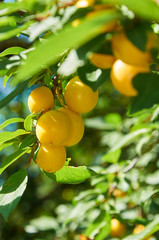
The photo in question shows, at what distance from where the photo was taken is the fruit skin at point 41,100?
2.69ft

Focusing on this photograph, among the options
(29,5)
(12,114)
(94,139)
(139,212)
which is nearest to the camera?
(29,5)

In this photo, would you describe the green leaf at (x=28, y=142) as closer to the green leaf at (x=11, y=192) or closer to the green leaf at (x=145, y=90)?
the green leaf at (x=11, y=192)

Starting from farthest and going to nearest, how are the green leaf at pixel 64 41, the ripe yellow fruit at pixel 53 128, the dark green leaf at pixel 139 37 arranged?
the ripe yellow fruit at pixel 53 128 → the dark green leaf at pixel 139 37 → the green leaf at pixel 64 41

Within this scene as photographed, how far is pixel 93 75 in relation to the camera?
2.20ft

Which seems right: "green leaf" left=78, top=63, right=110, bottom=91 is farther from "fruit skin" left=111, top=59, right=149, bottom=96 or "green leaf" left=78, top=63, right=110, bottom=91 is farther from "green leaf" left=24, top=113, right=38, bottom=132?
"green leaf" left=24, top=113, right=38, bottom=132

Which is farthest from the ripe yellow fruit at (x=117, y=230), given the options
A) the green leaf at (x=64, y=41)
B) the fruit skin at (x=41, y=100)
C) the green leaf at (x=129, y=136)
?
the green leaf at (x=64, y=41)

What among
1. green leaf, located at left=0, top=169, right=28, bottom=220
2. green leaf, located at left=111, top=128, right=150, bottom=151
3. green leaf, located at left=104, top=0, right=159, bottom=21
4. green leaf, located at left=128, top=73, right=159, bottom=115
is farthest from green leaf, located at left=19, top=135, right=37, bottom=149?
green leaf, located at left=111, top=128, right=150, bottom=151

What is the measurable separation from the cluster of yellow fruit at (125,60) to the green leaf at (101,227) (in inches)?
36.1

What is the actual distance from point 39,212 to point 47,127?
2626 millimetres

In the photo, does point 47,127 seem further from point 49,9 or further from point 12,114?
point 12,114

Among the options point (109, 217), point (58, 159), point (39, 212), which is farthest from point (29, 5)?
point (39, 212)

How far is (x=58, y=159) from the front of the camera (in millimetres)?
826

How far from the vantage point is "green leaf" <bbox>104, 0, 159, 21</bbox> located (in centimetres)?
46

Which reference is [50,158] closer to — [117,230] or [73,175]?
[73,175]
